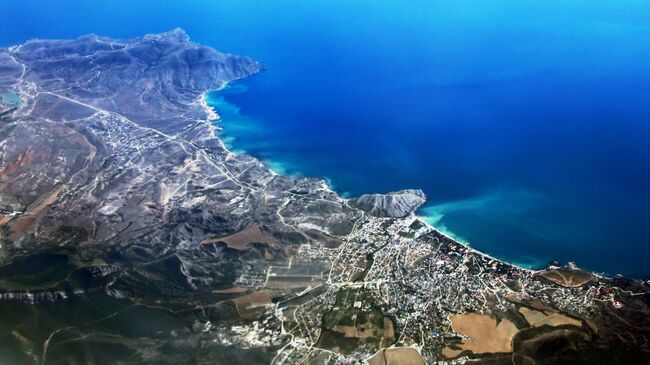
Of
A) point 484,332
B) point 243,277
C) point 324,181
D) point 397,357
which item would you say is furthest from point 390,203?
point 397,357

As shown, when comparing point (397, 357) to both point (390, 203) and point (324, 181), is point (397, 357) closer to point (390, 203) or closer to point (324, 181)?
point (390, 203)

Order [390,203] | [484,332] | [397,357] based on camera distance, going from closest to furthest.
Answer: [397,357] < [484,332] < [390,203]

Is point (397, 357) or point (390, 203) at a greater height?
point (390, 203)

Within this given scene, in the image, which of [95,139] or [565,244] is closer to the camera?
[565,244]

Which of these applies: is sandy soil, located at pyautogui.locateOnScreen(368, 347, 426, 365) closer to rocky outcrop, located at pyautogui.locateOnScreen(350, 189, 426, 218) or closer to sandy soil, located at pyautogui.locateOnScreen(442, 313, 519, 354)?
sandy soil, located at pyautogui.locateOnScreen(442, 313, 519, 354)

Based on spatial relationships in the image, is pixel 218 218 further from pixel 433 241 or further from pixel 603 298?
pixel 603 298

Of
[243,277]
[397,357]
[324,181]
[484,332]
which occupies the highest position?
[324,181]

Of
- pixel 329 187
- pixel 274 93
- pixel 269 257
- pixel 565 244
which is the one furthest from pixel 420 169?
pixel 274 93

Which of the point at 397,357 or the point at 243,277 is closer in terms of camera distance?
the point at 397,357

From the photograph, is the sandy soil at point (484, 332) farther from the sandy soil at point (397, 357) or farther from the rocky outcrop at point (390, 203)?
the rocky outcrop at point (390, 203)

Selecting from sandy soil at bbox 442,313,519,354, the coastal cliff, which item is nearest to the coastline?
the coastal cliff
